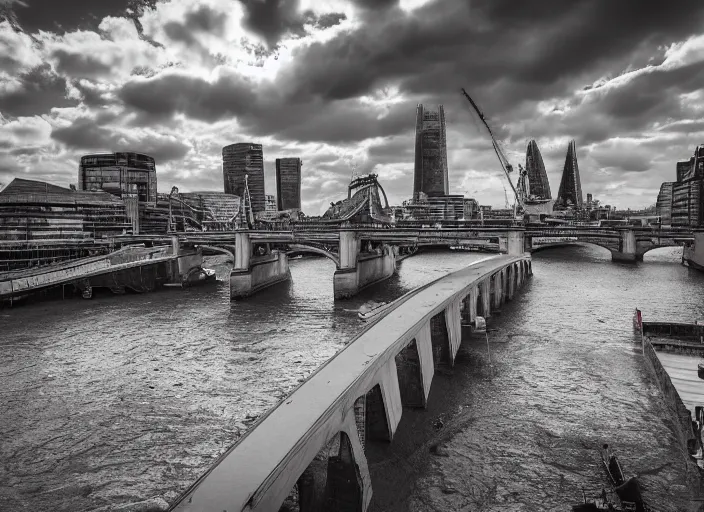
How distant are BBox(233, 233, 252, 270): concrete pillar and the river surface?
19.0 metres

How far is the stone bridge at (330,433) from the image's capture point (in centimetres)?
873

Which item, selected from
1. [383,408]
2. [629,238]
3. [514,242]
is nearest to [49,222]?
[514,242]

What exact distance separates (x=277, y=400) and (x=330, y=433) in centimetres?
1273

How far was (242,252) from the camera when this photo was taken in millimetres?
65688

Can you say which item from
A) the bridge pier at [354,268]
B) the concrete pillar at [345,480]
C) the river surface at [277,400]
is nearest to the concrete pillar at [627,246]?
the river surface at [277,400]

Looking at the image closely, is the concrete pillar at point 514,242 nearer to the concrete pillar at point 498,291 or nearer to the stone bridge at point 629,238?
the stone bridge at point 629,238

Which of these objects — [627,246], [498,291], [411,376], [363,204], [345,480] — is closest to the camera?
[345,480]

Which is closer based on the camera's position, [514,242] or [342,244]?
[342,244]

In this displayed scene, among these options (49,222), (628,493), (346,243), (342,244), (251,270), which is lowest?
(628,493)

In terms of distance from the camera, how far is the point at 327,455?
1212cm

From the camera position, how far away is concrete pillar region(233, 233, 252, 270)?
2564 inches

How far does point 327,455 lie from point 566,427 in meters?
12.1

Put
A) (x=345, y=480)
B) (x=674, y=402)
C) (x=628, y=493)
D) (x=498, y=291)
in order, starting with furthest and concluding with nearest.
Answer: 1. (x=498, y=291)
2. (x=674, y=402)
3. (x=628, y=493)
4. (x=345, y=480)

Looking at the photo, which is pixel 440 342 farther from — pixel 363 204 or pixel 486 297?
pixel 363 204
